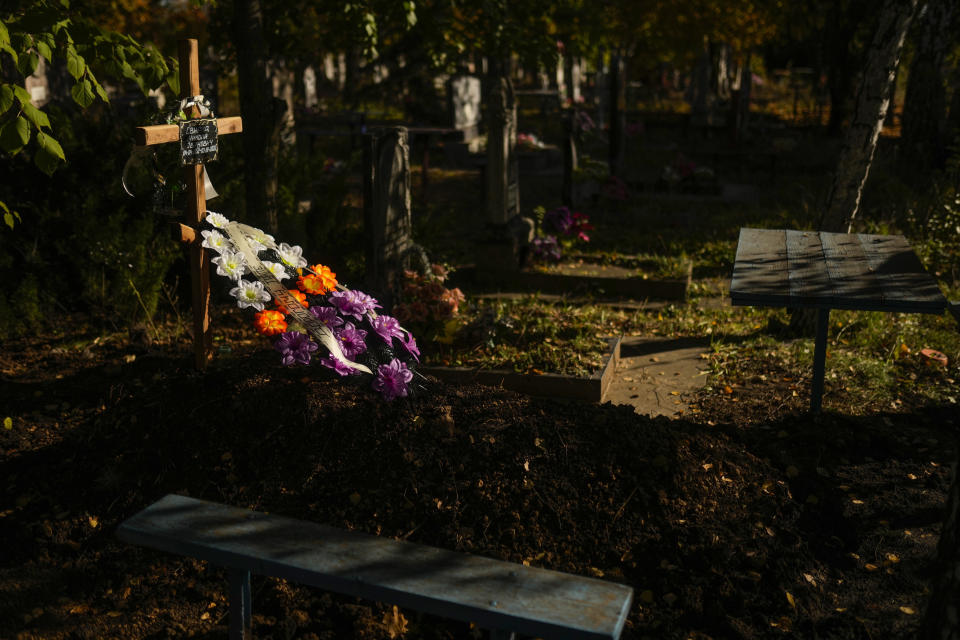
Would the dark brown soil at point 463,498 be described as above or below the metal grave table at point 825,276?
below

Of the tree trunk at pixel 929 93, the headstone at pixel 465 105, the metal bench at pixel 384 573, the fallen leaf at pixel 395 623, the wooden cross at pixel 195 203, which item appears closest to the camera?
the metal bench at pixel 384 573

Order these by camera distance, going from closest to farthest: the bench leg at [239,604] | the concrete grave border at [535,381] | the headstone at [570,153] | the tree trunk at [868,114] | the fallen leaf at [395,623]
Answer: the bench leg at [239,604], the fallen leaf at [395,623], the concrete grave border at [535,381], the tree trunk at [868,114], the headstone at [570,153]

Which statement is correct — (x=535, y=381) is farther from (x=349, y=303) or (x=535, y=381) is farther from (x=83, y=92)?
(x=83, y=92)

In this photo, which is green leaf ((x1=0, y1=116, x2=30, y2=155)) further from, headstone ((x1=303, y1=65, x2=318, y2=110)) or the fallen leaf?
headstone ((x1=303, y1=65, x2=318, y2=110))

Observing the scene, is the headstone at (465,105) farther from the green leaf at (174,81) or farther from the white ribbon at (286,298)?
the white ribbon at (286,298)

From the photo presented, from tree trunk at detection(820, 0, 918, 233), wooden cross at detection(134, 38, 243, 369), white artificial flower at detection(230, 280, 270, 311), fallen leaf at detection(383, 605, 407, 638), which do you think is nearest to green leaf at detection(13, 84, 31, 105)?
wooden cross at detection(134, 38, 243, 369)

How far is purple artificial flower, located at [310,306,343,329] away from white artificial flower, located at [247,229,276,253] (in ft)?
1.44

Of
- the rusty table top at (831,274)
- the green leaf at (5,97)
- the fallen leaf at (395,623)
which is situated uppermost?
the green leaf at (5,97)

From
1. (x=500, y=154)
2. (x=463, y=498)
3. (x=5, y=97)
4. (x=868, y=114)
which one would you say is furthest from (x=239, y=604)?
(x=500, y=154)

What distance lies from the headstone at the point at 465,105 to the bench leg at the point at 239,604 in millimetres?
13773

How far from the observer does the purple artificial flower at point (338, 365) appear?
4.20 m

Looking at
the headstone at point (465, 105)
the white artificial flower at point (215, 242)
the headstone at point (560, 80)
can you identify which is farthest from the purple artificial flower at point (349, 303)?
the headstone at point (560, 80)

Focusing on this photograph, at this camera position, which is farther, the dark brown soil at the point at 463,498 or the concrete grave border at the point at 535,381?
the concrete grave border at the point at 535,381

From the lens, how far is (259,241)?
467 centimetres
